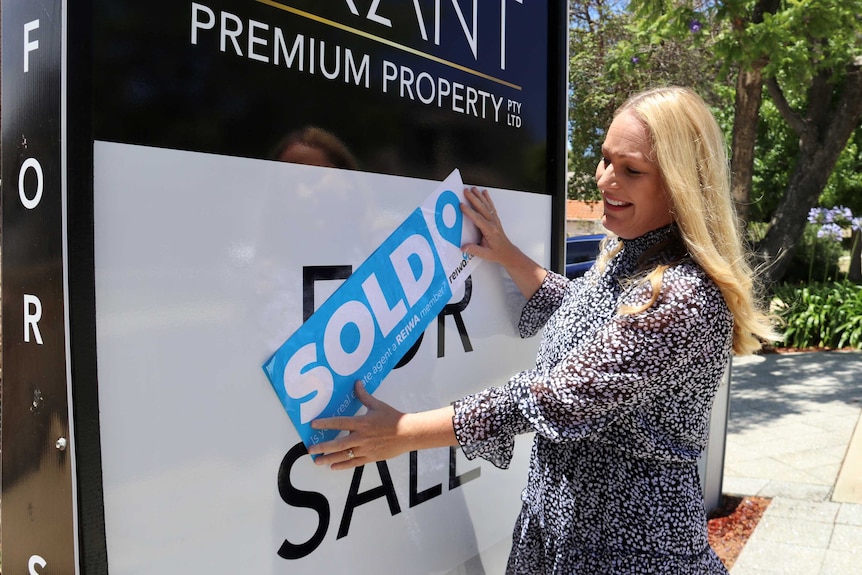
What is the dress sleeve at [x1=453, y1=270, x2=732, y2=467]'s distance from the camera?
4.79 ft

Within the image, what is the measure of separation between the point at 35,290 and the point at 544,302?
1.34 meters

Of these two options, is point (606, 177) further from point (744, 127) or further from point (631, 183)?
point (744, 127)

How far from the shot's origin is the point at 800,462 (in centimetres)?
552

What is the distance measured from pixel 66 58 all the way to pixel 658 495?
4.57 ft

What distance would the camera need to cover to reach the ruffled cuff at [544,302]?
80.0 inches

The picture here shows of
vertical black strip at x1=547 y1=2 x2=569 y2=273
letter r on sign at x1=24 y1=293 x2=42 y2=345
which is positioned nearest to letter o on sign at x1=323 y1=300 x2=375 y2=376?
letter r on sign at x1=24 y1=293 x2=42 y2=345

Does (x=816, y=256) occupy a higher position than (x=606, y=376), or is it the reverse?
(x=816, y=256)

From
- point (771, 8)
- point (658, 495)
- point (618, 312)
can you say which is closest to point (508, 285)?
point (618, 312)

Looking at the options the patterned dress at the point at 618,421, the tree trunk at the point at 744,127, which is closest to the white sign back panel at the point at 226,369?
the patterned dress at the point at 618,421

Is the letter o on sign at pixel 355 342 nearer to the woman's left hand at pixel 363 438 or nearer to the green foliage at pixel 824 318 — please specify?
the woman's left hand at pixel 363 438

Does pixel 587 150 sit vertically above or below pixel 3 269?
above

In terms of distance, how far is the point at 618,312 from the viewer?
1527 mm

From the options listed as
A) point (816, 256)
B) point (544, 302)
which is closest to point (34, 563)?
point (544, 302)

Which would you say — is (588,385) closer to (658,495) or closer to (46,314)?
(658,495)
